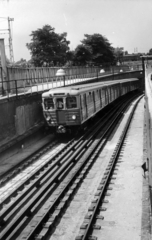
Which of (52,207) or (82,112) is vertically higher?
(82,112)

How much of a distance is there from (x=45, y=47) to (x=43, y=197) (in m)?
42.4

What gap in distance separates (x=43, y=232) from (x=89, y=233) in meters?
1.07

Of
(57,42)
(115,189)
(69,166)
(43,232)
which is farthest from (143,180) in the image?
(57,42)

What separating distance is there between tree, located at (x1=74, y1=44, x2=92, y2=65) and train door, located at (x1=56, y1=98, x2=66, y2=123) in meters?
41.8

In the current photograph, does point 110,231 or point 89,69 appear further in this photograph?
point 89,69

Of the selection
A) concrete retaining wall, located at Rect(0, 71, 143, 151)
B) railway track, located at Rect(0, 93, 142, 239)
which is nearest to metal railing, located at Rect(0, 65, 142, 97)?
concrete retaining wall, located at Rect(0, 71, 143, 151)

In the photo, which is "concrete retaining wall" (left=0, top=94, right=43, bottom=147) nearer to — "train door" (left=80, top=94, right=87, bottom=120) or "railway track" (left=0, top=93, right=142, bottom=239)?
"railway track" (left=0, top=93, right=142, bottom=239)

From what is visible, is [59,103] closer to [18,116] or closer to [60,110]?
[60,110]

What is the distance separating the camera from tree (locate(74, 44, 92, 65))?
56.9 meters

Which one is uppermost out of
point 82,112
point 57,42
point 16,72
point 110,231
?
point 57,42

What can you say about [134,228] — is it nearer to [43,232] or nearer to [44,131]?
[43,232]

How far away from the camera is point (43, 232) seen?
708 cm

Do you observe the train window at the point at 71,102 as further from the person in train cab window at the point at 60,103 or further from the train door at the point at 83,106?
the train door at the point at 83,106

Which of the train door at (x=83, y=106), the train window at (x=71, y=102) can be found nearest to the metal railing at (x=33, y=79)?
the train window at (x=71, y=102)
